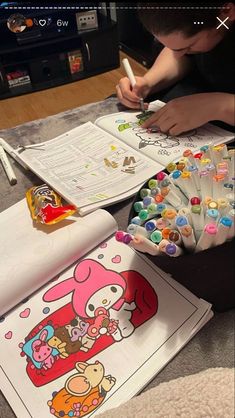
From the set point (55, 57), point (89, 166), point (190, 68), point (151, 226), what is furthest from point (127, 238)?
point (55, 57)

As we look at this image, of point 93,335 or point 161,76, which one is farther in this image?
point 161,76

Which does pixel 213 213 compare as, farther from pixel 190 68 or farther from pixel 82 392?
pixel 190 68

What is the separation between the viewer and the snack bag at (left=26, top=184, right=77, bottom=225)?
0.51 meters

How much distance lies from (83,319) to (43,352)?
0.17 feet

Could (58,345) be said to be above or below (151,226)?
below

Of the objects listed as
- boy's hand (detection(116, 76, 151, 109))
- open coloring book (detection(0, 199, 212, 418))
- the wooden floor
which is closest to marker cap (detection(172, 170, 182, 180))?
open coloring book (detection(0, 199, 212, 418))

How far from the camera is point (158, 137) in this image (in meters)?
0.66

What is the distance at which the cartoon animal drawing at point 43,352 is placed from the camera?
0.38 metres

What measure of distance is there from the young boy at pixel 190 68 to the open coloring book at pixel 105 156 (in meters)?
0.03

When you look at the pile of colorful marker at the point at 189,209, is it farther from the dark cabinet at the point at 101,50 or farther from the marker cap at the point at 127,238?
Answer: the dark cabinet at the point at 101,50

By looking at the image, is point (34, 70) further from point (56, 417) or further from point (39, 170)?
point (56, 417)

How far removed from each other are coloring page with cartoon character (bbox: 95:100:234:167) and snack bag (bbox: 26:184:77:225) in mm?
172

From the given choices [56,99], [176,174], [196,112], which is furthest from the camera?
[56,99]

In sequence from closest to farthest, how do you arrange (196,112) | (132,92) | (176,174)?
(176,174) → (196,112) → (132,92)
